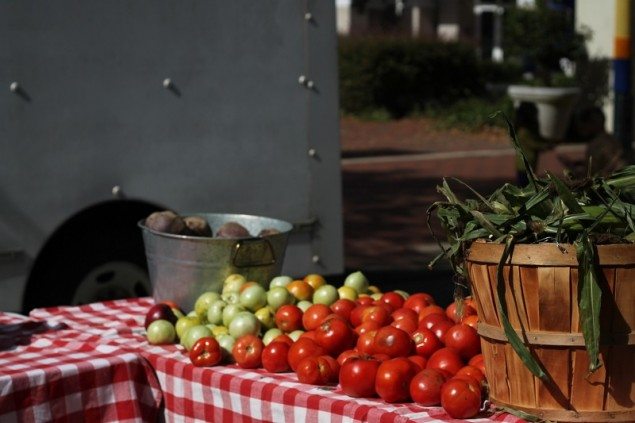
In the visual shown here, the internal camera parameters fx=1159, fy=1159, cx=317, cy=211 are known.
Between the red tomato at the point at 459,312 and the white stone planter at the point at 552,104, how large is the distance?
1662cm

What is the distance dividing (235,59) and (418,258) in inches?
203

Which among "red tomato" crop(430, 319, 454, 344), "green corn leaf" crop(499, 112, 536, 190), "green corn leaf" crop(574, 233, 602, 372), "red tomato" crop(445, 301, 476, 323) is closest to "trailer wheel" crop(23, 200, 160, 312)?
"red tomato" crop(445, 301, 476, 323)

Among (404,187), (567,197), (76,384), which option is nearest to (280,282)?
(76,384)

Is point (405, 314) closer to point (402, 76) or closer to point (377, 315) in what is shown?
point (377, 315)

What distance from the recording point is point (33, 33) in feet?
19.4

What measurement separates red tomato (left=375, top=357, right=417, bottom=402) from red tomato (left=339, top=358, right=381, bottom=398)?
3 cm

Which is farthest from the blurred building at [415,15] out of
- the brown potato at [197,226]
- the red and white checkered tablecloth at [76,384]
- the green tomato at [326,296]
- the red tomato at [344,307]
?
the red and white checkered tablecloth at [76,384]

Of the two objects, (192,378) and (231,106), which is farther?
(231,106)

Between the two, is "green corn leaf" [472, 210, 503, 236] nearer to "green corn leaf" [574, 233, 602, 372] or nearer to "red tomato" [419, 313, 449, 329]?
"green corn leaf" [574, 233, 602, 372]

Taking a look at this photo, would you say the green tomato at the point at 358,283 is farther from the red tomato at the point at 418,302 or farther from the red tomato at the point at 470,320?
the red tomato at the point at 470,320

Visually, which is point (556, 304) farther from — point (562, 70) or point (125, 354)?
point (562, 70)

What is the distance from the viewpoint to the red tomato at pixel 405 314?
12.4 ft

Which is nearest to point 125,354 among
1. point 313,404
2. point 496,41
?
point 313,404

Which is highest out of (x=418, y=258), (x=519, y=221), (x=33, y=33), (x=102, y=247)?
(x=33, y=33)
